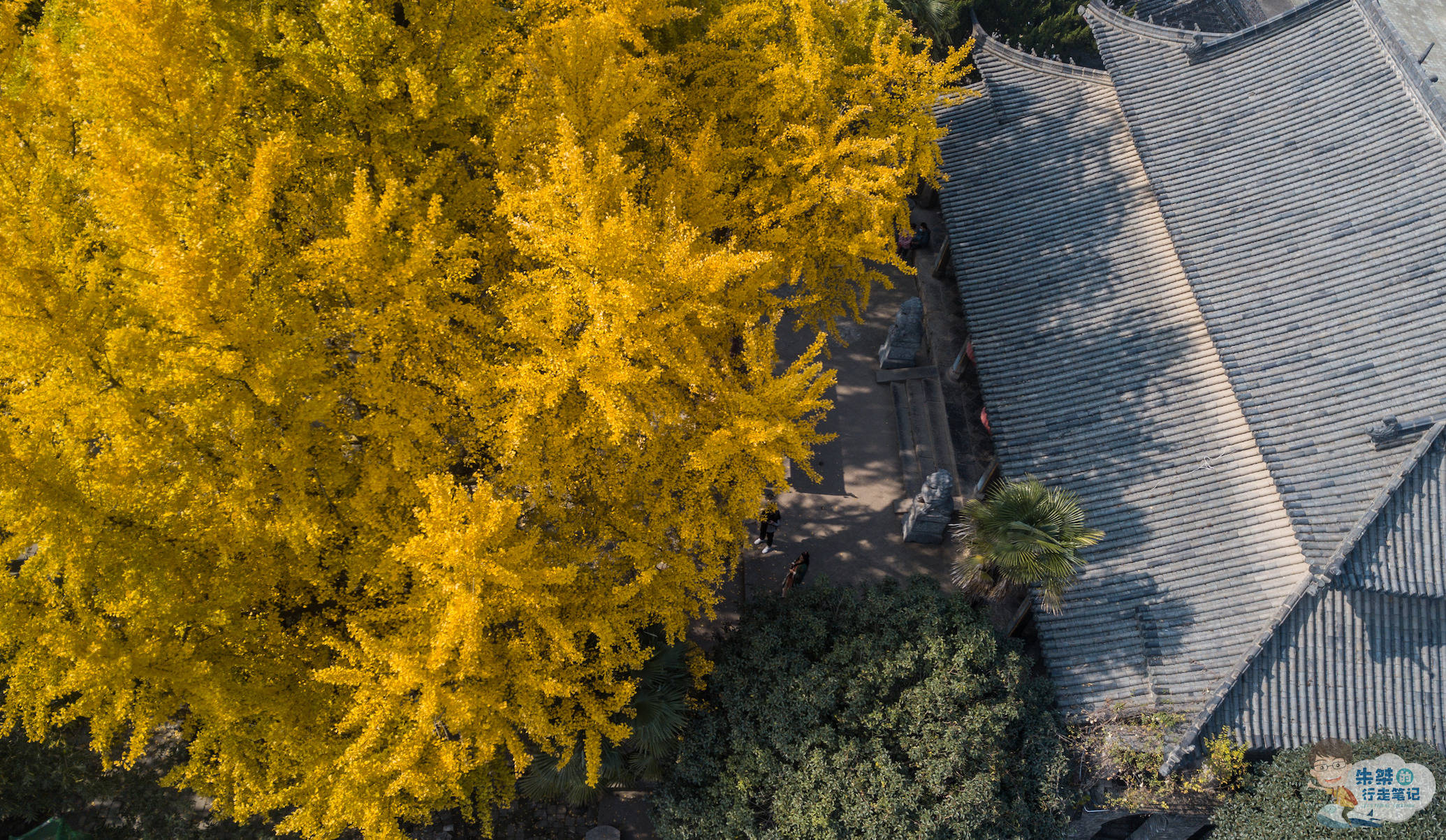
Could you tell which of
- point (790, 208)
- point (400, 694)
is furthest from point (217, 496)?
point (790, 208)

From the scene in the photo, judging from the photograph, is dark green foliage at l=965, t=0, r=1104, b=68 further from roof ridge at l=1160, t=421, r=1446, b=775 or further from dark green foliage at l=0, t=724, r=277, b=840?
dark green foliage at l=0, t=724, r=277, b=840

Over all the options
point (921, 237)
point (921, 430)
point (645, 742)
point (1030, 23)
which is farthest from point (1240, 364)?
point (1030, 23)

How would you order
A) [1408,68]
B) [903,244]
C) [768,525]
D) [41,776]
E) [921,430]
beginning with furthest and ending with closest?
[903,244], [921,430], [768,525], [1408,68], [41,776]

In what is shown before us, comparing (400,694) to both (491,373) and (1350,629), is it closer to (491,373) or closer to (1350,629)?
(491,373)

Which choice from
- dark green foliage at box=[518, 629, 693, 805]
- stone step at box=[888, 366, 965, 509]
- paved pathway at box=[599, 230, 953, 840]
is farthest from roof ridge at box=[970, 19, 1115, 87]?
dark green foliage at box=[518, 629, 693, 805]

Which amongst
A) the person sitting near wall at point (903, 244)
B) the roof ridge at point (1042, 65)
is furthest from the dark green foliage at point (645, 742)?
the roof ridge at point (1042, 65)

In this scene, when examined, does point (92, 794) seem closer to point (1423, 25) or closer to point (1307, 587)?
point (1307, 587)

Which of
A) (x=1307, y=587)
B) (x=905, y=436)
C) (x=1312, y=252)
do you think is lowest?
(x=1307, y=587)
